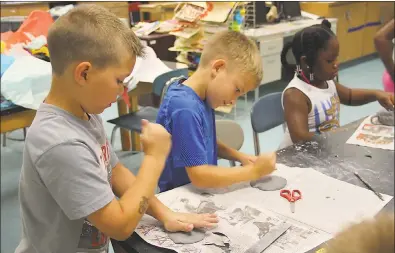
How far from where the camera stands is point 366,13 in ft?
19.2

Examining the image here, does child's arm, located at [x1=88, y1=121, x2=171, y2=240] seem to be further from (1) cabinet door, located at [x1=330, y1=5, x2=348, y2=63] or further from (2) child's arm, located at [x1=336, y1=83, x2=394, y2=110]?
(1) cabinet door, located at [x1=330, y1=5, x2=348, y2=63]

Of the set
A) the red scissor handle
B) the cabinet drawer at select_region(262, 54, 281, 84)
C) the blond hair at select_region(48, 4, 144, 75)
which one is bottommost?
the cabinet drawer at select_region(262, 54, 281, 84)

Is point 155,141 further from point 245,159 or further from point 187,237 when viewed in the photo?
point 245,159

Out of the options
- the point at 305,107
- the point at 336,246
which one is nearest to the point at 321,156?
the point at 305,107

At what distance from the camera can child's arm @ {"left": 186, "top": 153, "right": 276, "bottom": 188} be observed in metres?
1.16

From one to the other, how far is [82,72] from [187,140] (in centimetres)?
42

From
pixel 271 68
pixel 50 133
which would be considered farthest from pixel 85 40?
pixel 271 68

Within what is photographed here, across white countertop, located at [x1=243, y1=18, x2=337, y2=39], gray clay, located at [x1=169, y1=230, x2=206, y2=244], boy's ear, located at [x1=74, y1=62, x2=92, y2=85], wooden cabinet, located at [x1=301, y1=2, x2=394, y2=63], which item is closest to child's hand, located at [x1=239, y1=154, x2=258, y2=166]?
gray clay, located at [x1=169, y1=230, x2=206, y2=244]

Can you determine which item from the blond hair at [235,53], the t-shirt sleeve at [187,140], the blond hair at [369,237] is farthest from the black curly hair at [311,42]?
the blond hair at [369,237]

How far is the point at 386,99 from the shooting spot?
192cm

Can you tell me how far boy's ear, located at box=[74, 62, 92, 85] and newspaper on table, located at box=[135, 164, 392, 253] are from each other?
0.37m

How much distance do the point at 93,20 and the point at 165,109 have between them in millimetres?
454

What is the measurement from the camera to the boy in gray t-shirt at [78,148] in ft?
2.72

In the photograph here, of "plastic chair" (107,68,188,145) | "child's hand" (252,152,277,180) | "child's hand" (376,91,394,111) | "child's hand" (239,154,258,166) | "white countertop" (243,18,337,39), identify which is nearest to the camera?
"child's hand" (252,152,277,180)
